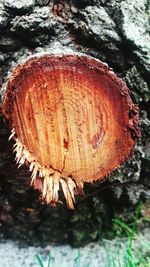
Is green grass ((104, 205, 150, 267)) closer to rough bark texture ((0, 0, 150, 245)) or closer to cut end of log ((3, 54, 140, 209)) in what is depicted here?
rough bark texture ((0, 0, 150, 245))

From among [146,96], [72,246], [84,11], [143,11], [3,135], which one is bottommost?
[72,246]

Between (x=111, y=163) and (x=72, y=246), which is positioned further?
(x=72, y=246)

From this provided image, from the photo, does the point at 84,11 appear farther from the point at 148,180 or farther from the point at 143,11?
the point at 148,180

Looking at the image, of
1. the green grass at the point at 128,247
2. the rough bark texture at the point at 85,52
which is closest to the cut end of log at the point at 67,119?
the rough bark texture at the point at 85,52

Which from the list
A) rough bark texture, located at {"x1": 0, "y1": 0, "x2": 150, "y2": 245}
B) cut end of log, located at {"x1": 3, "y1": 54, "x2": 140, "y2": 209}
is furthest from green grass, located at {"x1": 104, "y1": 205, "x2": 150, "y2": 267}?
cut end of log, located at {"x1": 3, "y1": 54, "x2": 140, "y2": 209}

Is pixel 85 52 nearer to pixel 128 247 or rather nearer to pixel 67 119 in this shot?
pixel 67 119

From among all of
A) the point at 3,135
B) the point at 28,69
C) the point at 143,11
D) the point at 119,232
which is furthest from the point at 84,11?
the point at 119,232

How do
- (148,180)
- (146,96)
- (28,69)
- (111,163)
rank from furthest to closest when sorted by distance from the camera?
(148,180) < (146,96) < (111,163) < (28,69)
